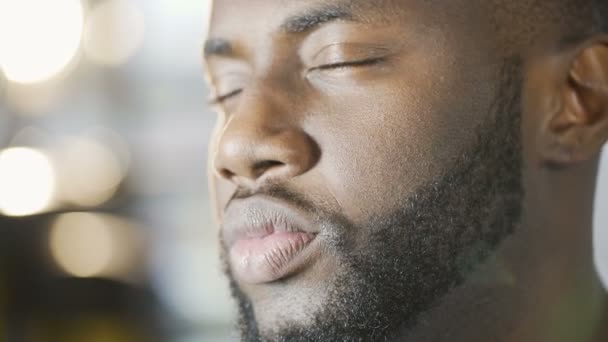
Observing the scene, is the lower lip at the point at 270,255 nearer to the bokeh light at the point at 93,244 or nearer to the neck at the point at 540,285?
the neck at the point at 540,285

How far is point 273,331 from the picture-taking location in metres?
1.00

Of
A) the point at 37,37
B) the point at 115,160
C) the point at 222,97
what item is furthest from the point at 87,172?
the point at 222,97

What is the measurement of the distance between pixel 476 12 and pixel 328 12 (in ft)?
0.60

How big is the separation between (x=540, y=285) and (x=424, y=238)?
0.18 m

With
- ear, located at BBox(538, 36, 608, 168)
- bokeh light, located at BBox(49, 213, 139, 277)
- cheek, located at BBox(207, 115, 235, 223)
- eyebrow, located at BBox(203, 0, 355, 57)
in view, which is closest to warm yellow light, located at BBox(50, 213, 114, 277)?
bokeh light, located at BBox(49, 213, 139, 277)

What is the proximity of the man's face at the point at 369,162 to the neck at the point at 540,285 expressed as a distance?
3 centimetres

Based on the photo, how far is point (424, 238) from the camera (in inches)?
38.5

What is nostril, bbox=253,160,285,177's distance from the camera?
39.0 inches

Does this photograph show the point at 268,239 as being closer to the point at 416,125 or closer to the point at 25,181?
the point at 416,125

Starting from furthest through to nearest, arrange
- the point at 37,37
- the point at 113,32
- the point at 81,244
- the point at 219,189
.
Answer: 1. the point at 113,32
2. the point at 37,37
3. the point at 81,244
4. the point at 219,189

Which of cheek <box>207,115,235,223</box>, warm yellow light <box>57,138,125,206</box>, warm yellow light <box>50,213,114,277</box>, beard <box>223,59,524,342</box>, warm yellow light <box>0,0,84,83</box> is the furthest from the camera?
warm yellow light <box>57,138,125,206</box>

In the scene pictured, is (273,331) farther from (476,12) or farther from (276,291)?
(476,12)

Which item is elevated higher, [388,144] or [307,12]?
[307,12]

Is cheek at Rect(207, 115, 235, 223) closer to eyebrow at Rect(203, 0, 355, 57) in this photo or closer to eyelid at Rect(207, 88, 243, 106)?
eyelid at Rect(207, 88, 243, 106)
